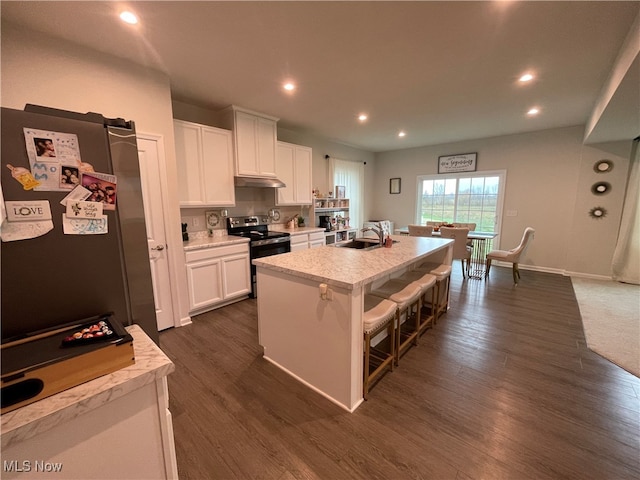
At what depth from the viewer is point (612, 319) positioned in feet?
10.2

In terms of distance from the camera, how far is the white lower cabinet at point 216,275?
3.16 metres

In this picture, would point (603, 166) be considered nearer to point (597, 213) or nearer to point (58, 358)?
point (597, 213)

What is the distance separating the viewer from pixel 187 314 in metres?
3.12

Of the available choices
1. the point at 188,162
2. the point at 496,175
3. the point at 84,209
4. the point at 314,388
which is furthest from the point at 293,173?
the point at 496,175

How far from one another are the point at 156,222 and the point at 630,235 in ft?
23.2

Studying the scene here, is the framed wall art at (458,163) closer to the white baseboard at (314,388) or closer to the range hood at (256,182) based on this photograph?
the range hood at (256,182)

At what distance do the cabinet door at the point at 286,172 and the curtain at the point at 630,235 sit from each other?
219 inches

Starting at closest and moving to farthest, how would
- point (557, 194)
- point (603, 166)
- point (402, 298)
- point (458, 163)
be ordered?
point (402, 298)
point (603, 166)
point (557, 194)
point (458, 163)

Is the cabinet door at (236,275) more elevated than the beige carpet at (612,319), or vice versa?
the cabinet door at (236,275)

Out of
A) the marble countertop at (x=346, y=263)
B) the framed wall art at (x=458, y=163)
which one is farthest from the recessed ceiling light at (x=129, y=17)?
the framed wall art at (x=458, y=163)

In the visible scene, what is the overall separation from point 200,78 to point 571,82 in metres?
4.10

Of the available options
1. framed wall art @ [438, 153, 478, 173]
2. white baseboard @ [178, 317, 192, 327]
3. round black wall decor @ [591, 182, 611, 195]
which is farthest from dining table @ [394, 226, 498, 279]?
white baseboard @ [178, 317, 192, 327]

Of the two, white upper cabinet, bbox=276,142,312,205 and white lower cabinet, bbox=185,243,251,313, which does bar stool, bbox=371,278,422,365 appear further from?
white upper cabinet, bbox=276,142,312,205

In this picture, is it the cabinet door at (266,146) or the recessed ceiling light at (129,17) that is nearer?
the recessed ceiling light at (129,17)
